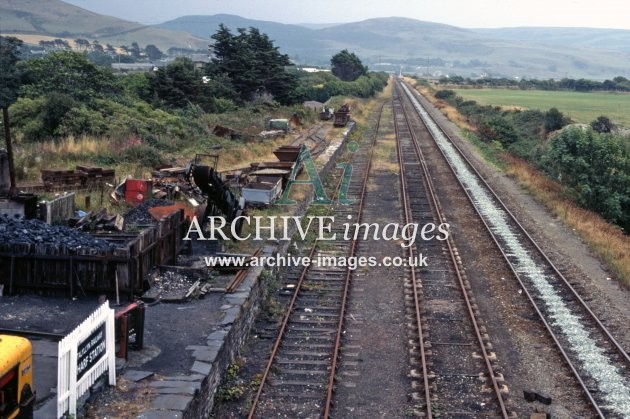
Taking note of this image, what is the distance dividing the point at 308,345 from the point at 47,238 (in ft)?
16.8

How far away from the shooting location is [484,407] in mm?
9250

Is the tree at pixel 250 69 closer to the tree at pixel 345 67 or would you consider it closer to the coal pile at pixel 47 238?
the coal pile at pixel 47 238

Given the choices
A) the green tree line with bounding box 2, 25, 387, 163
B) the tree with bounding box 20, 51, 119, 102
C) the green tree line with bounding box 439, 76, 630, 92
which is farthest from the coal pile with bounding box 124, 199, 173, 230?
the green tree line with bounding box 439, 76, 630, 92

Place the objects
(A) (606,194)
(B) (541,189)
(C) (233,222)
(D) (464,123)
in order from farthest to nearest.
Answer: (D) (464,123), (B) (541,189), (A) (606,194), (C) (233,222)

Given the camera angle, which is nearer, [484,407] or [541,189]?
[484,407]

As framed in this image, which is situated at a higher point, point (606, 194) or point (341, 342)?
point (606, 194)

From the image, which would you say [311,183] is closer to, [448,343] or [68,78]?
[448,343]

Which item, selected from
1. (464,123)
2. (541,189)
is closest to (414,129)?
(464,123)

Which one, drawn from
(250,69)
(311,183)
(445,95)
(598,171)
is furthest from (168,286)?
(445,95)

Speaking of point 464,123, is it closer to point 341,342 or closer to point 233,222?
point 233,222

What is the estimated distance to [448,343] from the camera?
1130 centimetres

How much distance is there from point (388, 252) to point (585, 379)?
710cm

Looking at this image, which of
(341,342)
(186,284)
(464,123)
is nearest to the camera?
(341,342)

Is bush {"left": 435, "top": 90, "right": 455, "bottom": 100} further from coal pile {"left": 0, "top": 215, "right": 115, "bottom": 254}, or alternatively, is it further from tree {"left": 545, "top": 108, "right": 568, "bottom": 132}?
coal pile {"left": 0, "top": 215, "right": 115, "bottom": 254}
